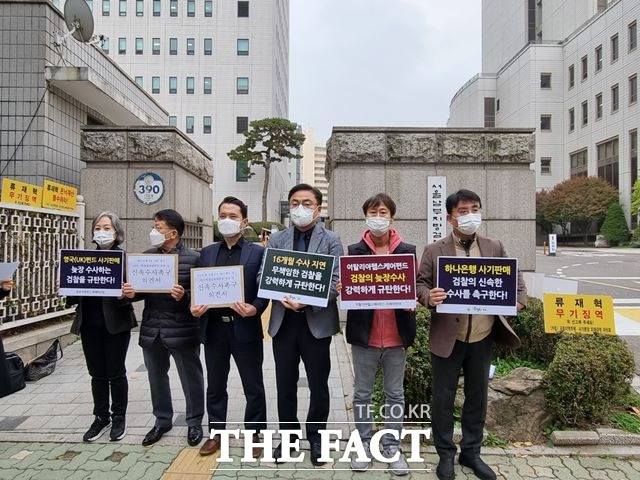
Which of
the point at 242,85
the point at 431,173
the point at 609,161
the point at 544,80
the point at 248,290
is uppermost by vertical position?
the point at 544,80

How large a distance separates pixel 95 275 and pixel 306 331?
2.03 metres

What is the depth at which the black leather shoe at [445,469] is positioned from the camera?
11.0 ft

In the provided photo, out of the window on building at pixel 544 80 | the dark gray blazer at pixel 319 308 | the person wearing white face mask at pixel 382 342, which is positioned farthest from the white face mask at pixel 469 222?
the window on building at pixel 544 80

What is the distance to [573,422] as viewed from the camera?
3984 millimetres

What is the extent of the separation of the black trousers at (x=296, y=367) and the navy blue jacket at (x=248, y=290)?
24 cm

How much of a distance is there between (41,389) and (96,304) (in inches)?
86.5

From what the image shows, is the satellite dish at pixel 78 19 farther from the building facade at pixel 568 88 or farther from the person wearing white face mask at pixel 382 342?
the building facade at pixel 568 88

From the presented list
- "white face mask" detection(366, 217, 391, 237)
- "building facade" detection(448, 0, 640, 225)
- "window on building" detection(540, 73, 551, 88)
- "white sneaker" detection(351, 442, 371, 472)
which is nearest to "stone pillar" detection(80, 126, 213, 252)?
"white face mask" detection(366, 217, 391, 237)

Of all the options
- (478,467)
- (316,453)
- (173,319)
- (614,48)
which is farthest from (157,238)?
(614,48)

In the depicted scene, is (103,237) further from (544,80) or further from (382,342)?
(544,80)

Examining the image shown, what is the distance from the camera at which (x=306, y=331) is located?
3.60 meters

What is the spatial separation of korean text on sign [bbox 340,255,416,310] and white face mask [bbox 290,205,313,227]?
51 cm

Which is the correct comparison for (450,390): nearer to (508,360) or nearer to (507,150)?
(508,360)

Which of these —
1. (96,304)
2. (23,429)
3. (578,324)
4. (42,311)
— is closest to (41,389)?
(23,429)
